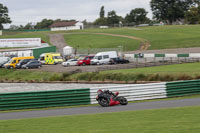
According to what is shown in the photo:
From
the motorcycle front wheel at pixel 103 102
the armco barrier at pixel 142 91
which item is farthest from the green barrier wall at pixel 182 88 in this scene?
the motorcycle front wheel at pixel 103 102

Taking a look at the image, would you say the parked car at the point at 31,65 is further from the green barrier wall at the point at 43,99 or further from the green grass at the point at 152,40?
the green barrier wall at the point at 43,99

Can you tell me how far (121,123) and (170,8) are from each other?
127549 mm

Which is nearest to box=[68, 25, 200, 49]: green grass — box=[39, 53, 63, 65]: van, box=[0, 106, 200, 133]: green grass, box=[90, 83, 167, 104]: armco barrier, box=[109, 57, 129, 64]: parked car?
box=[109, 57, 129, 64]: parked car

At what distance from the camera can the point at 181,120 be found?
11297mm

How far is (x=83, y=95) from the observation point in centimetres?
1803

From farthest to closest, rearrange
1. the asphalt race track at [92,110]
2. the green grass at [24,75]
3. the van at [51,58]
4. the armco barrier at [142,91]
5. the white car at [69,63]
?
the van at [51,58]
the white car at [69,63]
the green grass at [24,75]
the armco barrier at [142,91]
the asphalt race track at [92,110]

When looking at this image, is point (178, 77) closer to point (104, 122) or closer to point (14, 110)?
point (14, 110)

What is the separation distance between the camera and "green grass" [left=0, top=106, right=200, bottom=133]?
33.5ft

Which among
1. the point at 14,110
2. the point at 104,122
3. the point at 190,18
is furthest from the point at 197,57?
the point at 190,18

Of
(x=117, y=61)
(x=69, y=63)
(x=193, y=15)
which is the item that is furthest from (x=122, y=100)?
(x=193, y=15)

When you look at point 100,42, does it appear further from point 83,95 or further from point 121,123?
point 121,123

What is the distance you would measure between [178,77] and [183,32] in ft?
208

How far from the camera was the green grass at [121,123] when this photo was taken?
33.5 ft

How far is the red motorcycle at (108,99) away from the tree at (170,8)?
12044cm
